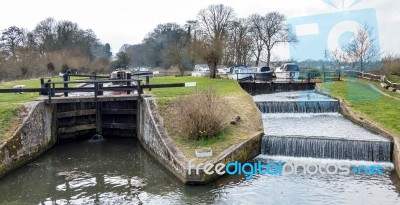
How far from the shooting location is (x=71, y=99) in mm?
18219

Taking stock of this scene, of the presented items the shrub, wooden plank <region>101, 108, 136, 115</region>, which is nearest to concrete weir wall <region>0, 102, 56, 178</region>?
wooden plank <region>101, 108, 136, 115</region>

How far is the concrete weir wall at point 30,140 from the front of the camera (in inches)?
532

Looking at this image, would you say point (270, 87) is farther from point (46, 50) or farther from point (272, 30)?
point (46, 50)

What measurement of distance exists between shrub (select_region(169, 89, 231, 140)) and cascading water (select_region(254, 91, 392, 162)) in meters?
2.32

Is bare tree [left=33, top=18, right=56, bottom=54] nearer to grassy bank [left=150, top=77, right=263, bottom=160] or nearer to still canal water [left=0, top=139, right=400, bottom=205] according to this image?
grassy bank [left=150, top=77, right=263, bottom=160]

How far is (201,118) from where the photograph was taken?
14.5 m

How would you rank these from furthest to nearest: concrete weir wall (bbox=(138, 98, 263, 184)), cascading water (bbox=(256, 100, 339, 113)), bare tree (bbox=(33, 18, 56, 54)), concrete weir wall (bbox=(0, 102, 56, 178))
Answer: bare tree (bbox=(33, 18, 56, 54)) → cascading water (bbox=(256, 100, 339, 113)) → concrete weir wall (bbox=(0, 102, 56, 178)) → concrete weir wall (bbox=(138, 98, 263, 184))

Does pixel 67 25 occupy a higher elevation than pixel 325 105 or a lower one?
higher

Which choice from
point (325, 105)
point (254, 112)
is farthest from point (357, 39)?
point (254, 112)

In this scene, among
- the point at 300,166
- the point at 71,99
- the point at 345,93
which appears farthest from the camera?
the point at 345,93

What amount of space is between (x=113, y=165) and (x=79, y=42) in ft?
172

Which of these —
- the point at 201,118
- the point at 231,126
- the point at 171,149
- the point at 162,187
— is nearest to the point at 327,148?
the point at 231,126

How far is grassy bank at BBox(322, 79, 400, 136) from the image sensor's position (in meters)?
17.1

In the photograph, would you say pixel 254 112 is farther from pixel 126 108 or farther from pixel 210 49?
pixel 210 49
